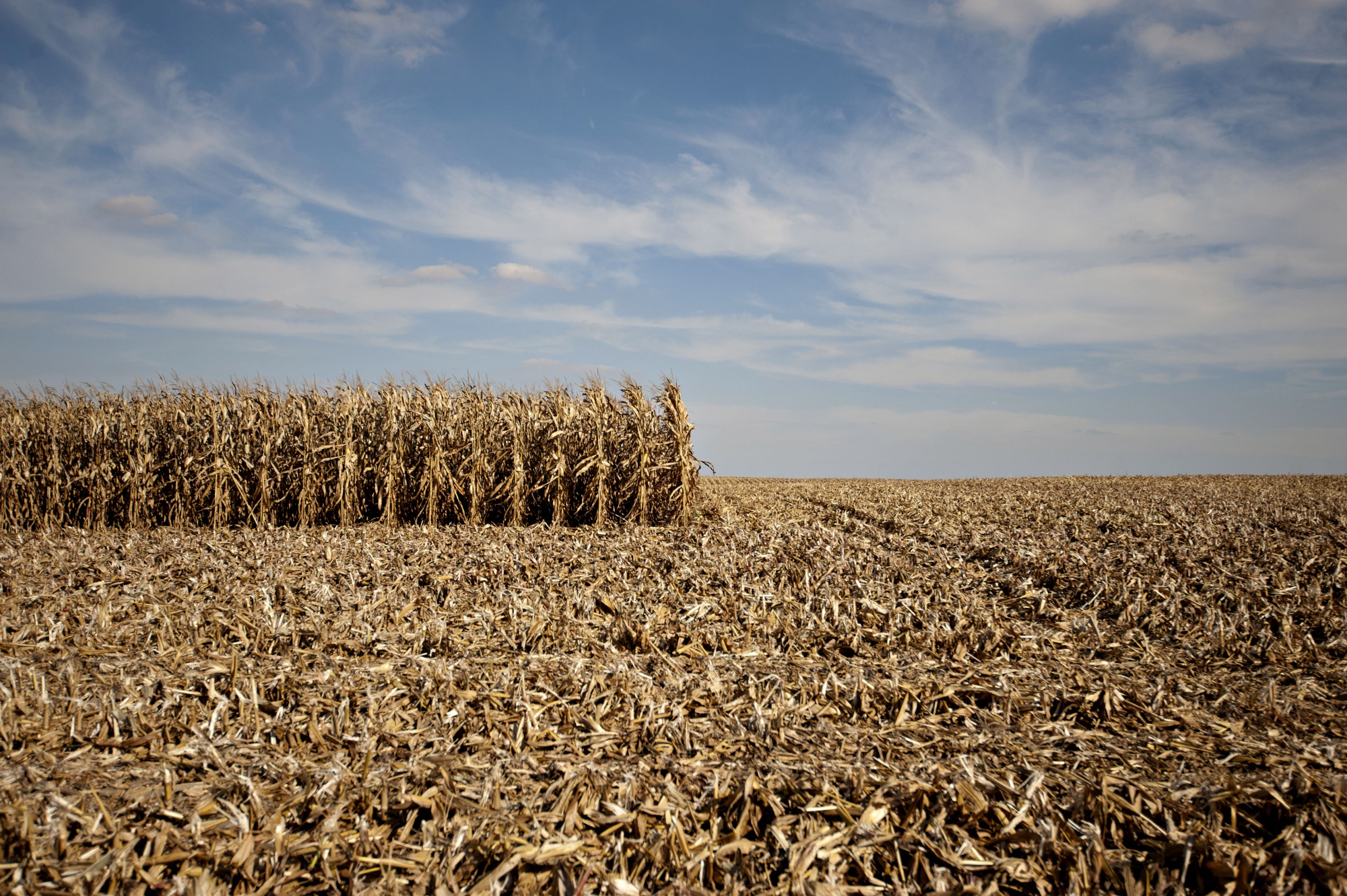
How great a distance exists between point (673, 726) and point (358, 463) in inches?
346

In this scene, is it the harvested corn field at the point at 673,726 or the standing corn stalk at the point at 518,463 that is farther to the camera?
the standing corn stalk at the point at 518,463

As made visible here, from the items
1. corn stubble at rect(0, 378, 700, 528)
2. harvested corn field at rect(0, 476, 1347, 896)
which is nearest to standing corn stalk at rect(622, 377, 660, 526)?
corn stubble at rect(0, 378, 700, 528)

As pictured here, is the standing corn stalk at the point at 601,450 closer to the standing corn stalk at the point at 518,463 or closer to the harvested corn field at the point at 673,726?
the standing corn stalk at the point at 518,463

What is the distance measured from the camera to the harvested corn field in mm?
2779

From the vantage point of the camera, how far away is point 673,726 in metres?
3.78

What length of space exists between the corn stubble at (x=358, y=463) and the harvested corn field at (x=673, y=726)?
3336mm

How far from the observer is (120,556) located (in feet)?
27.5

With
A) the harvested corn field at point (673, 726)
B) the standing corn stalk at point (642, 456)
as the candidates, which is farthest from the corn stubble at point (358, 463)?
the harvested corn field at point (673, 726)

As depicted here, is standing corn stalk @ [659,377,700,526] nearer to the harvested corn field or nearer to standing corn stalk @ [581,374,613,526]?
standing corn stalk @ [581,374,613,526]

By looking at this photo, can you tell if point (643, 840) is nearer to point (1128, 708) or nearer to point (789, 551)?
point (1128, 708)

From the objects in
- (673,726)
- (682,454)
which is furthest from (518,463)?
(673,726)

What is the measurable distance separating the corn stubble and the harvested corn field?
334cm

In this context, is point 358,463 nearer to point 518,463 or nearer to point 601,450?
Result: point 518,463

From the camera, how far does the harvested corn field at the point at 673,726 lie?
2.78 m
